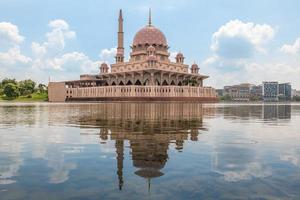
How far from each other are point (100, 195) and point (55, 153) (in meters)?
4.12

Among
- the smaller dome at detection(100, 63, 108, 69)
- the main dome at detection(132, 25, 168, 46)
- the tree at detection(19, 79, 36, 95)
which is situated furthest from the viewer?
the tree at detection(19, 79, 36, 95)

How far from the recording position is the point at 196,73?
104688mm

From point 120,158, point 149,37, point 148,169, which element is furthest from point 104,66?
point 148,169

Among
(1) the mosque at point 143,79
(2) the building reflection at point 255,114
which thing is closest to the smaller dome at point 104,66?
(1) the mosque at point 143,79

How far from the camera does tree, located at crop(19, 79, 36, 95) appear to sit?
395ft

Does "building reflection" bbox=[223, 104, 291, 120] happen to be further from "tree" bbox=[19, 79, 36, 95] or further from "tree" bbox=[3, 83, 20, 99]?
"tree" bbox=[19, 79, 36, 95]

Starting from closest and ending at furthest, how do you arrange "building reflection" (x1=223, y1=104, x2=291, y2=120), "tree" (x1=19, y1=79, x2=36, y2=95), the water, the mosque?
1. the water
2. "building reflection" (x1=223, y1=104, x2=291, y2=120)
3. the mosque
4. "tree" (x1=19, y1=79, x2=36, y2=95)

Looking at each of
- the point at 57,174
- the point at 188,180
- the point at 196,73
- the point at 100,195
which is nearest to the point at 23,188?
the point at 57,174

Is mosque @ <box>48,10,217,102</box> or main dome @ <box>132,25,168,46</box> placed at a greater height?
main dome @ <box>132,25,168,46</box>

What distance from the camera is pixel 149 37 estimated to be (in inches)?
3826

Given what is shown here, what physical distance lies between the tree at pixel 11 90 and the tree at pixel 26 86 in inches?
226

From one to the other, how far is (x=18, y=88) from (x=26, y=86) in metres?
5.53

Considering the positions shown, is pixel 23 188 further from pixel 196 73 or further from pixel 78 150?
pixel 196 73

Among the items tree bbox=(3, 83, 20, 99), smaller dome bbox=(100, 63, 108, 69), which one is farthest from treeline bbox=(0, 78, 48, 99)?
smaller dome bbox=(100, 63, 108, 69)
